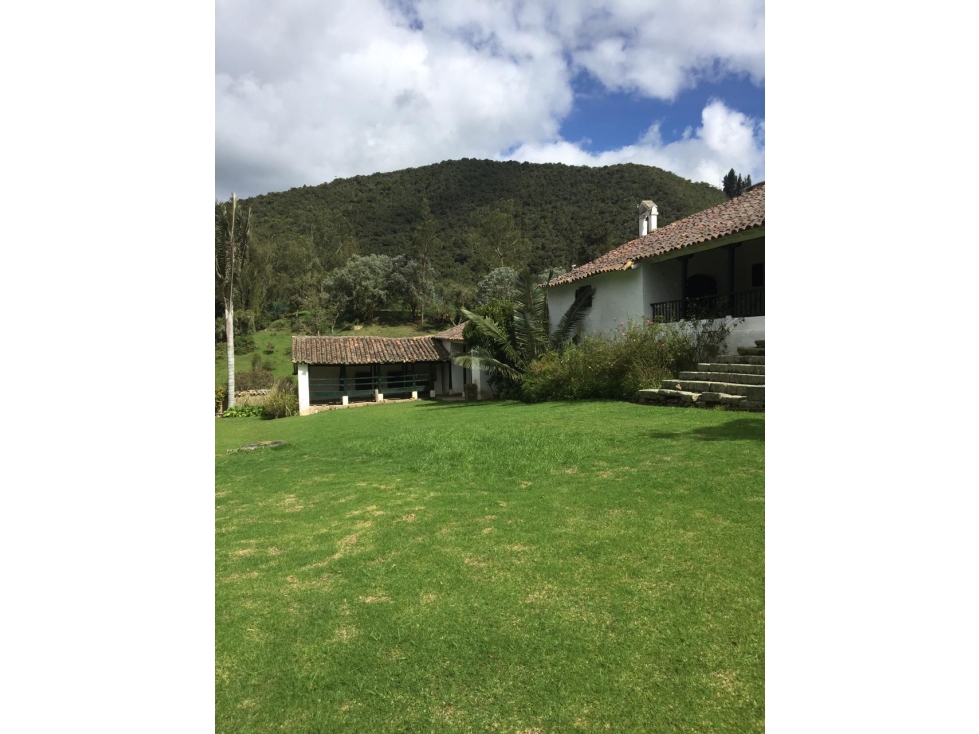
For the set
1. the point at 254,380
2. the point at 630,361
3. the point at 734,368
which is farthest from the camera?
the point at 254,380

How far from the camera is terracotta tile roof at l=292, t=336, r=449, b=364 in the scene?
18172mm

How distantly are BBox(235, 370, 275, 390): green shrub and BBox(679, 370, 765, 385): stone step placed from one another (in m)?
21.0

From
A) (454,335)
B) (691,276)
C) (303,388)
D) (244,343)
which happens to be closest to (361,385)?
A: (303,388)

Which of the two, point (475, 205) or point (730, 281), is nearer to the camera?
point (730, 281)

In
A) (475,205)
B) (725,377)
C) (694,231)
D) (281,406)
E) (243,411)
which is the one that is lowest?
(243,411)

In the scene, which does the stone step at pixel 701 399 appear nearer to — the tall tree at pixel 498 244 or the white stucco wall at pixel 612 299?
the white stucco wall at pixel 612 299

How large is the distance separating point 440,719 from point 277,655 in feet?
2.89

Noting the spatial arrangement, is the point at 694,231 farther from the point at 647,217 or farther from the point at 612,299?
the point at 647,217

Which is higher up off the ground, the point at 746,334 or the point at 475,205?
the point at 475,205

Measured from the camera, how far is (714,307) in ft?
40.2

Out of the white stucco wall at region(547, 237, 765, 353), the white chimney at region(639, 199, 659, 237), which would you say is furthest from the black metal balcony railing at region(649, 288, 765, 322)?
the white chimney at region(639, 199, 659, 237)

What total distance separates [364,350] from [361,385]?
4.94 ft
